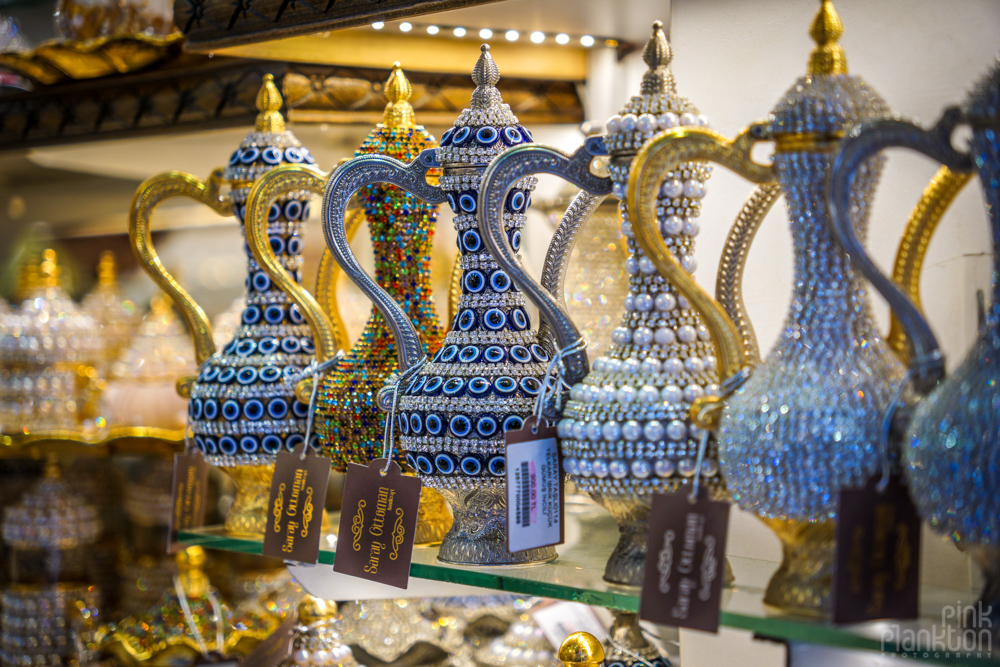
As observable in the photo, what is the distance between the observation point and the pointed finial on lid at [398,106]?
1054 millimetres

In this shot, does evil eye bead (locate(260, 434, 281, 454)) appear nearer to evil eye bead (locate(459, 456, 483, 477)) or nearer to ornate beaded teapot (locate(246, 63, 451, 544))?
ornate beaded teapot (locate(246, 63, 451, 544))

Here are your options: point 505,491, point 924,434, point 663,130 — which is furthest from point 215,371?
point 924,434

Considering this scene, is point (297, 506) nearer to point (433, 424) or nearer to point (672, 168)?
point (433, 424)

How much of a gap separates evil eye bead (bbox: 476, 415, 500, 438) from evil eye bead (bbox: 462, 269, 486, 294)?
0.42 feet

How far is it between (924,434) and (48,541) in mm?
1626

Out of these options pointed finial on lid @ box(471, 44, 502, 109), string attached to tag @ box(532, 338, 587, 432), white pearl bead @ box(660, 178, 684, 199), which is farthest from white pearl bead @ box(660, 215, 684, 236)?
pointed finial on lid @ box(471, 44, 502, 109)

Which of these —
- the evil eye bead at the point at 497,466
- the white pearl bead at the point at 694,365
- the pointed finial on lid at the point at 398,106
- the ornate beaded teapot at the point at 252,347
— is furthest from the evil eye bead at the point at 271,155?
the white pearl bead at the point at 694,365

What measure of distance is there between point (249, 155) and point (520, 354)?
454mm

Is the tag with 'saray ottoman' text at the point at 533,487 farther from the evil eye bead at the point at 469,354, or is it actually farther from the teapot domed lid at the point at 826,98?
the teapot domed lid at the point at 826,98

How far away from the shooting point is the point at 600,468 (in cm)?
75

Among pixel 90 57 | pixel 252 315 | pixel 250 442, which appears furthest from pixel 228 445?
pixel 90 57

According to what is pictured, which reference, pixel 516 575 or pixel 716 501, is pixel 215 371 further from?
pixel 716 501

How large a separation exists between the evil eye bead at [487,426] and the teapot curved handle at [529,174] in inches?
2.8

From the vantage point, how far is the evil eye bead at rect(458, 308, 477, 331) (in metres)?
0.90
